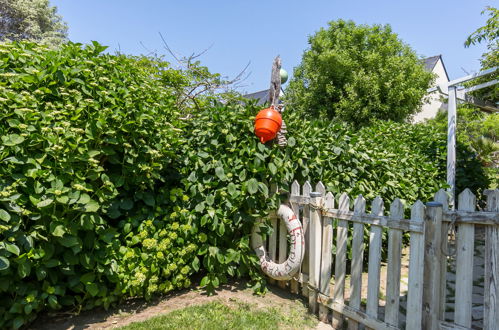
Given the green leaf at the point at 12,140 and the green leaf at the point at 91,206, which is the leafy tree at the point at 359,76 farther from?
the green leaf at the point at 12,140

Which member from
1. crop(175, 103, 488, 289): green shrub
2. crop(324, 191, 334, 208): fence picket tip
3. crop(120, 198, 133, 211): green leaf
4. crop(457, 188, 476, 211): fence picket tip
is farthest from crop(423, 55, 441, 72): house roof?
crop(120, 198, 133, 211): green leaf

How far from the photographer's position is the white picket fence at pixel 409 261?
6.19 ft

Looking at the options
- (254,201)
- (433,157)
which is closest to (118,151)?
(254,201)

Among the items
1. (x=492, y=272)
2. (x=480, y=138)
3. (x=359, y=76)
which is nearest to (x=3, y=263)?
(x=492, y=272)

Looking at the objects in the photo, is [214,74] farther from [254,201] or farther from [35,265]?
[35,265]

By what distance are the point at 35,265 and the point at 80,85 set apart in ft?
4.30

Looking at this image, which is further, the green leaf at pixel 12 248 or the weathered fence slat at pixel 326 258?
the weathered fence slat at pixel 326 258

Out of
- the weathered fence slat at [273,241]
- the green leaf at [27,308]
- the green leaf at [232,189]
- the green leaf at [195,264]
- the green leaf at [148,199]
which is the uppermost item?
the green leaf at [232,189]

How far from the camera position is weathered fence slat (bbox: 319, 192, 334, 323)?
2.74m

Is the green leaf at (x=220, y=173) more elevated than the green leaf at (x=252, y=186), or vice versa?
the green leaf at (x=220, y=173)

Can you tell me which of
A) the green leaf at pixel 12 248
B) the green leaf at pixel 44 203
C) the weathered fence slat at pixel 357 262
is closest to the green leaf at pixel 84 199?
the green leaf at pixel 44 203

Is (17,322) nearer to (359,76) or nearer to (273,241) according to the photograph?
(273,241)

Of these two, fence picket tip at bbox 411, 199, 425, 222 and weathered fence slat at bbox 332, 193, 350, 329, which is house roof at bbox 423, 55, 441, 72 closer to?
weathered fence slat at bbox 332, 193, 350, 329

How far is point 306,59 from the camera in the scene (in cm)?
1178
